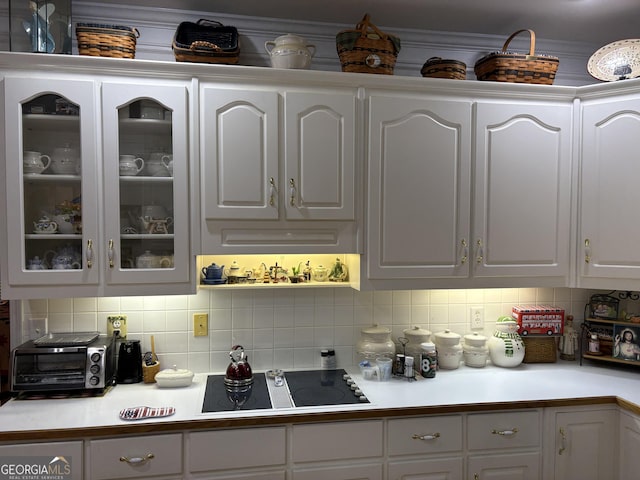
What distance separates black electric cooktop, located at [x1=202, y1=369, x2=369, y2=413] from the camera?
1906mm

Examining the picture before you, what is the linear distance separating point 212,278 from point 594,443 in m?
1.85

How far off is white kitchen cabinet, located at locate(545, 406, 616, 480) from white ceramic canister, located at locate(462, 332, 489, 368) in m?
0.45

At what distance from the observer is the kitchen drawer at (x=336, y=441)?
6.04 ft

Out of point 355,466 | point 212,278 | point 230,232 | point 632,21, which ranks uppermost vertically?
point 632,21

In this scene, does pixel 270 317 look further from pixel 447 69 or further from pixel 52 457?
pixel 447 69

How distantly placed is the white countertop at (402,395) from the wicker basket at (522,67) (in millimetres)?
1427

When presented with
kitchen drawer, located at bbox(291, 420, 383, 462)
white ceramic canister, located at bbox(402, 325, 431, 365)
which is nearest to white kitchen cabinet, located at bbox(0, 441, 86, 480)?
kitchen drawer, located at bbox(291, 420, 383, 462)

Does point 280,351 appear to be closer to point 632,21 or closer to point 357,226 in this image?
point 357,226

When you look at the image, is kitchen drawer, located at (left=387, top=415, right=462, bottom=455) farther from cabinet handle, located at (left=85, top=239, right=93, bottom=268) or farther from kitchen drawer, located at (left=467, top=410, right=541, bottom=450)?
cabinet handle, located at (left=85, top=239, right=93, bottom=268)

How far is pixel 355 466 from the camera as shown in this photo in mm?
1878

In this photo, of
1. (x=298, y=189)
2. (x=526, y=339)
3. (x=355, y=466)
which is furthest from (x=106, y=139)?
(x=526, y=339)

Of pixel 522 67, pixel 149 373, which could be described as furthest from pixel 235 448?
pixel 522 67

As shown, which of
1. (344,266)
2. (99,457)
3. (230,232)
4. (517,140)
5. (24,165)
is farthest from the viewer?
(344,266)

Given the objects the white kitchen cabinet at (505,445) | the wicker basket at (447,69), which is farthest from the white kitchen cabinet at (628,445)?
the wicker basket at (447,69)
